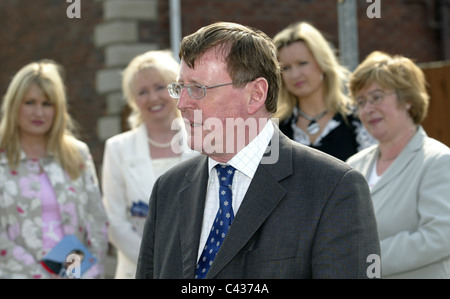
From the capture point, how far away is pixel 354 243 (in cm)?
216

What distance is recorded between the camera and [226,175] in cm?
241

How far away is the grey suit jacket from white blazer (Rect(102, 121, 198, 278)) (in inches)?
81.8

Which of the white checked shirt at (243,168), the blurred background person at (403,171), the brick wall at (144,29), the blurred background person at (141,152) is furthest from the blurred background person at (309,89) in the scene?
the brick wall at (144,29)

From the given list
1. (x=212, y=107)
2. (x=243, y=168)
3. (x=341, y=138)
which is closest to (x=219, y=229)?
(x=243, y=168)

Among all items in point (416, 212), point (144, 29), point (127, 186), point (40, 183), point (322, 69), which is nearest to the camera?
point (416, 212)

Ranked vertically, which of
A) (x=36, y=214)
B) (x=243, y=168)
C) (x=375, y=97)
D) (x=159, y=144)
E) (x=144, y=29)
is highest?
(x=144, y=29)

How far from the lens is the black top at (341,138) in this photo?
440 centimetres

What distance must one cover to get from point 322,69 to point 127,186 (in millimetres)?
1592

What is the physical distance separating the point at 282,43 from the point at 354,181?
2632 millimetres

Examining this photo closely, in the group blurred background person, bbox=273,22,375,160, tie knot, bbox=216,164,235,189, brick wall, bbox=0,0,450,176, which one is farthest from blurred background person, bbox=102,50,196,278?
brick wall, bbox=0,0,450,176

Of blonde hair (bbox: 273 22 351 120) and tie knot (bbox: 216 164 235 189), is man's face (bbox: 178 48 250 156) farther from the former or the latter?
blonde hair (bbox: 273 22 351 120)

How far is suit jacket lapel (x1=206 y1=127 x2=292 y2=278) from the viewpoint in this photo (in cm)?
223

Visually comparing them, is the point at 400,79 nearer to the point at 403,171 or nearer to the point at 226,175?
the point at 403,171

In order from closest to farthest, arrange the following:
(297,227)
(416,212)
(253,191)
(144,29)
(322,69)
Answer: (297,227)
(253,191)
(416,212)
(322,69)
(144,29)
